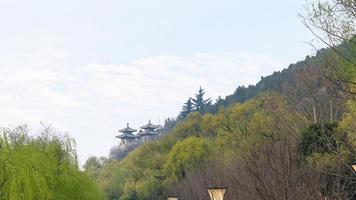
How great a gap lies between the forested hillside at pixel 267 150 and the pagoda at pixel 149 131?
1237 inches

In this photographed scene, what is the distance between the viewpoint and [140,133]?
280 ft

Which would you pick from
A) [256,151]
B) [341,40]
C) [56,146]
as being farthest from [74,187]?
[341,40]

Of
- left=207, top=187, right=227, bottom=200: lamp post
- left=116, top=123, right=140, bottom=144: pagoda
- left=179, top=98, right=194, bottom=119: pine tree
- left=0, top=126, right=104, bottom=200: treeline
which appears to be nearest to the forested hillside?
left=207, top=187, right=227, bottom=200: lamp post

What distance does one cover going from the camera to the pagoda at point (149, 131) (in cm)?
8369

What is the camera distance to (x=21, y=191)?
11531 millimetres

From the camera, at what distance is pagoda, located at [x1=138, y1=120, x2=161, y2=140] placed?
83688mm

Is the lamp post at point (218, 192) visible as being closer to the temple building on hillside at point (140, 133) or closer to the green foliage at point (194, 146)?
the green foliage at point (194, 146)

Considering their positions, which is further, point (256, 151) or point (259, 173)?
point (256, 151)

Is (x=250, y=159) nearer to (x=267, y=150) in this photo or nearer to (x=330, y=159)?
(x=267, y=150)

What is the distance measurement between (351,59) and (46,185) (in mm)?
8762

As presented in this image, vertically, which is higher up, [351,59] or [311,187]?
[351,59]

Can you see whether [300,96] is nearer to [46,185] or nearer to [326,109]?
[326,109]

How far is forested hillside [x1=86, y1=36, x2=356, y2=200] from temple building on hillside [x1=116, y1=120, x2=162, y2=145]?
3169 cm

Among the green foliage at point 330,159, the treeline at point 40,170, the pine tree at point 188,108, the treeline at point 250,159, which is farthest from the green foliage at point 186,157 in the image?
the pine tree at point 188,108
